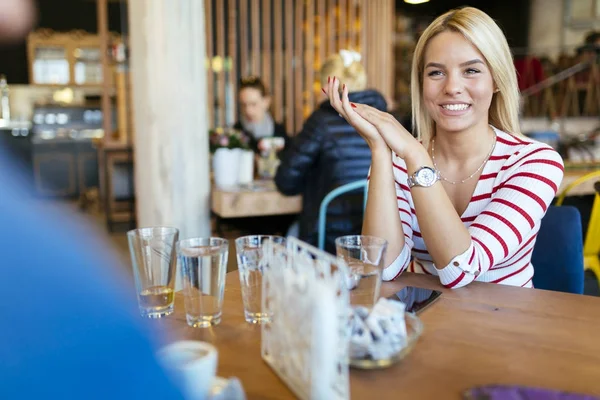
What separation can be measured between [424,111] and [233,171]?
1509 millimetres

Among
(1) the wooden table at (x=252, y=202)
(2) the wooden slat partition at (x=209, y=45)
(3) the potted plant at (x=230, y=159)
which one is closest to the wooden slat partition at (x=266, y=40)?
(2) the wooden slat partition at (x=209, y=45)

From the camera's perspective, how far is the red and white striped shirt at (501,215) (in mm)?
1271

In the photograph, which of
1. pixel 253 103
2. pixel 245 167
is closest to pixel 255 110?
pixel 253 103

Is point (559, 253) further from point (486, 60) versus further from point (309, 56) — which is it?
point (309, 56)

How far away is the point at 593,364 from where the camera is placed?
823 millimetres

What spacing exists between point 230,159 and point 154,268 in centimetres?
204

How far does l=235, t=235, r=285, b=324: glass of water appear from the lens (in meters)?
0.97

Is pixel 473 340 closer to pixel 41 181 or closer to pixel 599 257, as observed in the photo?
pixel 599 257

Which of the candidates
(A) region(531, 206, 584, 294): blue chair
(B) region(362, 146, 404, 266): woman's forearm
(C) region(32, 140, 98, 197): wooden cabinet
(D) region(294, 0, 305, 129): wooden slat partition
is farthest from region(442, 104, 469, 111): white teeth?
(C) region(32, 140, 98, 197): wooden cabinet

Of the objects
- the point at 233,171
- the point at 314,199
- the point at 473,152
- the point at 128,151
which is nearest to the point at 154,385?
the point at 473,152

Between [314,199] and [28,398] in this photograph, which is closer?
[28,398]

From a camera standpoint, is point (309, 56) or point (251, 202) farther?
point (309, 56)

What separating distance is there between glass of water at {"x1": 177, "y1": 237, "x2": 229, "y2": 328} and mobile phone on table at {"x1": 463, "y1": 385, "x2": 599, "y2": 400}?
420 mm

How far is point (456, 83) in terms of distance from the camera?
4.85 ft
